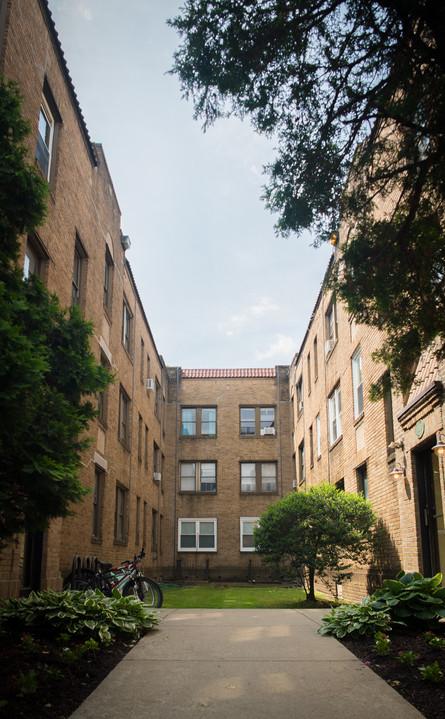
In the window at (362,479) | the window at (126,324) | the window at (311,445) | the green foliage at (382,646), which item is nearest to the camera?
the green foliage at (382,646)

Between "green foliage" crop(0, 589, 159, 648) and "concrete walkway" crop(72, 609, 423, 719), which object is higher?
"green foliage" crop(0, 589, 159, 648)

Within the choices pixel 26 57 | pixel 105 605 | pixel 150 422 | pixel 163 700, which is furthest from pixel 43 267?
pixel 150 422

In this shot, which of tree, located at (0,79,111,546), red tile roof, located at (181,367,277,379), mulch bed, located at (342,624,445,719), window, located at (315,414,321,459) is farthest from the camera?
red tile roof, located at (181,367,277,379)

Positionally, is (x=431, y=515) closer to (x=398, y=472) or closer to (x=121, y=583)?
(x=398, y=472)

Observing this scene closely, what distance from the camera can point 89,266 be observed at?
49.3ft

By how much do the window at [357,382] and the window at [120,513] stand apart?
25.1 feet

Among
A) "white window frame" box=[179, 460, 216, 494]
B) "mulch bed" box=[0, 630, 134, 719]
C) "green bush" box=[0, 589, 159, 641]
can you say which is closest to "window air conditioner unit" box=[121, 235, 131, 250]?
"green bush" box=[0, 589, 159, 641]

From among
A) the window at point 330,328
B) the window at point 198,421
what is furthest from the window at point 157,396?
the window at point 330,328

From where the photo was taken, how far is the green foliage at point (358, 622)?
7316mm

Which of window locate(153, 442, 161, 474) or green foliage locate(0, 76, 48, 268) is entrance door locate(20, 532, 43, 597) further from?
window locate(153, 442, 161, 474)

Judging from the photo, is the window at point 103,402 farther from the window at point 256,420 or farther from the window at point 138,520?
the window at point 256,420

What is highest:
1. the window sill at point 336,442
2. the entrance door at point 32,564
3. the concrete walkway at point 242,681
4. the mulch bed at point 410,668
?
the window sill at point 336,442

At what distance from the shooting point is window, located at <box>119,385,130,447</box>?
20264mm

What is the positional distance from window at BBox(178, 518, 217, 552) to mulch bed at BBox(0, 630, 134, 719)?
1035 inches
